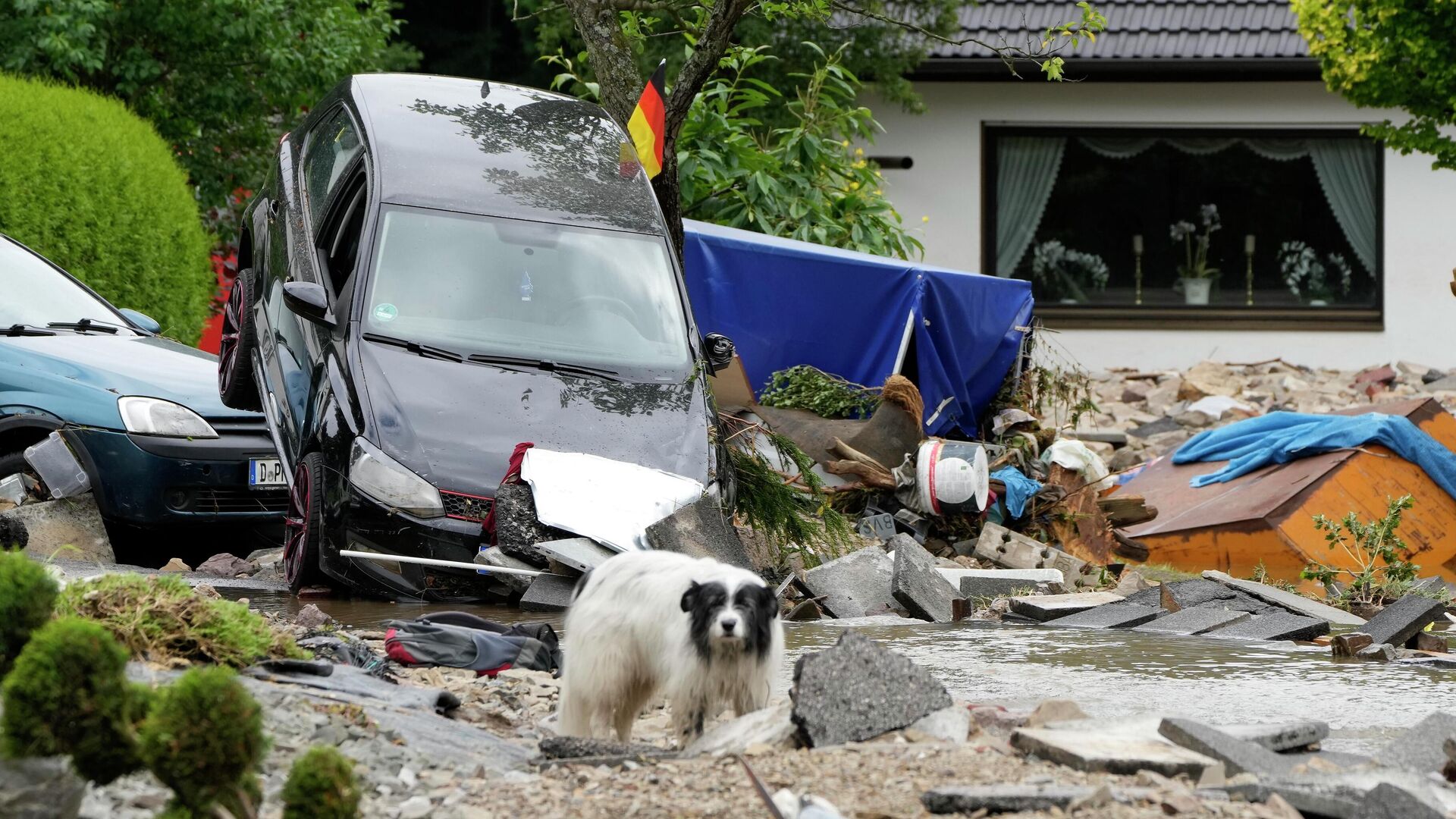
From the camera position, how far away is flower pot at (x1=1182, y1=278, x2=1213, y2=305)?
2123cm

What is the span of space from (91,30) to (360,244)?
8.19 meters

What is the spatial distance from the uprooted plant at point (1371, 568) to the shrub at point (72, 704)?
7164 mm

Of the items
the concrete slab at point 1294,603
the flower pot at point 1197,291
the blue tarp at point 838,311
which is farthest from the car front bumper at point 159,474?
the flower pot at point 1197,291

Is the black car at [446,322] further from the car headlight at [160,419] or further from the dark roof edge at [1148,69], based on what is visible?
the dark roof edge at [1148,69]

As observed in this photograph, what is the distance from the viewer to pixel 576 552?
7.11 m

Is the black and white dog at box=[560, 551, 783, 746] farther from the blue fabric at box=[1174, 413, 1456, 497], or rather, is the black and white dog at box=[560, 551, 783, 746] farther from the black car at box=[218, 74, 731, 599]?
the blue fabric at box=[1174, 413, 1456, 497]

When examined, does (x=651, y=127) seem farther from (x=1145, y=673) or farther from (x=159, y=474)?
(x=1145, y=673)

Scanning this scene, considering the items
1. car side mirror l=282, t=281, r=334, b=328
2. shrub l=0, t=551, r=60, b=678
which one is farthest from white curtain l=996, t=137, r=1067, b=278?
shrub l=0, t=551, r=60, b=678

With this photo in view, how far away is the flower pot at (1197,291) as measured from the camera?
21234mm

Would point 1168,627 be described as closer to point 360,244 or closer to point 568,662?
point 568,662

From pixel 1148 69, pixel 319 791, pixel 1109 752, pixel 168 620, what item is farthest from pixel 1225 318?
pixel 319 791

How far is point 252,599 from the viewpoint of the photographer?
24.7 feet

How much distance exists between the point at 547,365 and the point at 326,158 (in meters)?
2.30

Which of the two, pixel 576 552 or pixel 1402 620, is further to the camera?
pixel 1402 620
